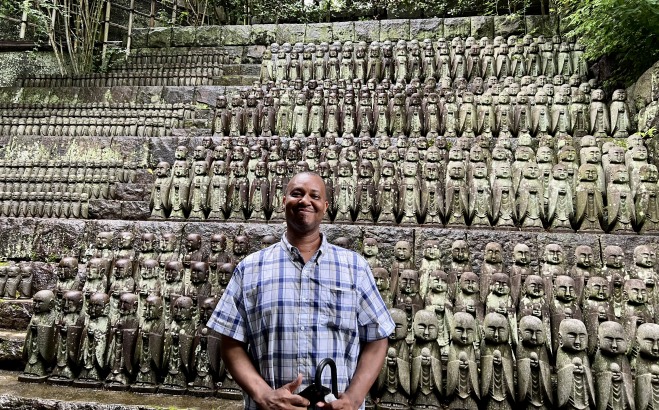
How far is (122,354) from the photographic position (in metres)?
4.56

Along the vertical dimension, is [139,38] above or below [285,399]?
above

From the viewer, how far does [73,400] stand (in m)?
4.16

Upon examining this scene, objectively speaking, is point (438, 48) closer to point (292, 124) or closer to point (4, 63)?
point (292, 124)

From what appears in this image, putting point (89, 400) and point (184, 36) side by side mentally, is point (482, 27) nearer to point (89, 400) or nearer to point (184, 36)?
point (184, 36)

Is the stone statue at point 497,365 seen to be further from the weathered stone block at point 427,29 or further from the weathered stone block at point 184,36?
the weathered stone block at point 184,36

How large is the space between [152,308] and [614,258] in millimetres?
4665

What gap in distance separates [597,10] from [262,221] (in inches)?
242

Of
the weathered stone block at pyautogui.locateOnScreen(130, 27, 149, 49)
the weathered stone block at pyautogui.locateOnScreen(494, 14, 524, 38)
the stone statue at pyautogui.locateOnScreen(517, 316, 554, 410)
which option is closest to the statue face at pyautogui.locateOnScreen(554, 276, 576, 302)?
the stone statue at pyautogui.locateOnScreen(517, 316, 554, 410)

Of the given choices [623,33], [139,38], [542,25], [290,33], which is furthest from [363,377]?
[139,38]

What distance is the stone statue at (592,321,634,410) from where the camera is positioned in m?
4.00

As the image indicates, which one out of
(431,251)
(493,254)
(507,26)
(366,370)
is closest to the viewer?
(366,370)

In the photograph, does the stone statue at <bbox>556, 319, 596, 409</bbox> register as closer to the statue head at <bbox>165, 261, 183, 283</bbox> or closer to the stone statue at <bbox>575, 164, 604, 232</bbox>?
the stone statue at <bbox>575, 164, 604, 232</bbox>

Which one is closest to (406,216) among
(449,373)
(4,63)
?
(449,373)

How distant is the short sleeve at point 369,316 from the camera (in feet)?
7.27
